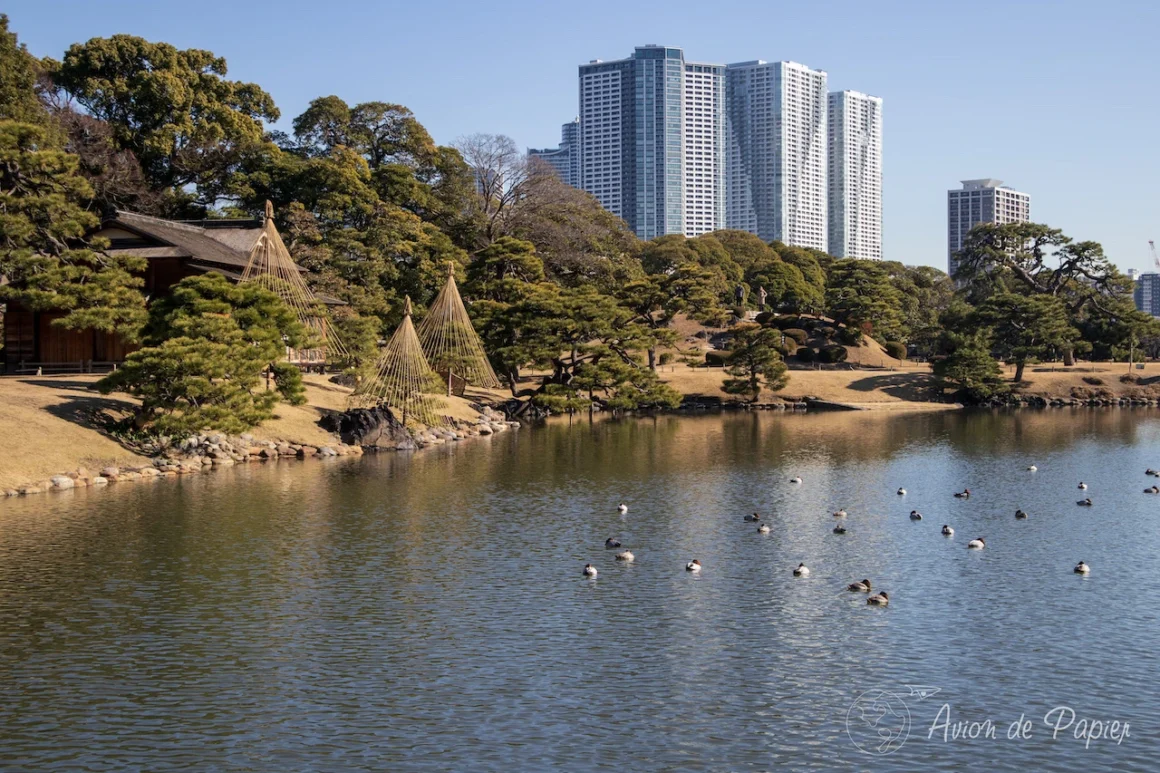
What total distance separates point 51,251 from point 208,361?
1102 cm

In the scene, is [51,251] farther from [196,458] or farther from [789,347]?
[789,347]

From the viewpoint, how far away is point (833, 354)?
85.4 metres

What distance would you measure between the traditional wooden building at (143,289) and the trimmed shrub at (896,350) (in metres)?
58.6

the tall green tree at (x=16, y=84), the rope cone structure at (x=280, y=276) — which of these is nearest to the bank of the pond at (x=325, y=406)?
the rope cone structure at (x=280, y=276)

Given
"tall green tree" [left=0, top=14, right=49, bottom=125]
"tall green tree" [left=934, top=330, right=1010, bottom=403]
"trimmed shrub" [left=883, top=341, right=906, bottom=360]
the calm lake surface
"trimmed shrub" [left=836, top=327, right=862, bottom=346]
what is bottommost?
the calm lake surface

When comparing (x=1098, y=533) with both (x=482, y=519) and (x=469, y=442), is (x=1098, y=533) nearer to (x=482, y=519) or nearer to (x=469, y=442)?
(x=482, y=519)

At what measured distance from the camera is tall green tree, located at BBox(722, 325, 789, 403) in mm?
72125

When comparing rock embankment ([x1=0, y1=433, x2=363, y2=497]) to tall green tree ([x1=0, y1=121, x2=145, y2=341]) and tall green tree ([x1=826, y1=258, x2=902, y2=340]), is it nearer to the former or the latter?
tall green tree ([x1=0, y1=121, x2=145, y2=341])

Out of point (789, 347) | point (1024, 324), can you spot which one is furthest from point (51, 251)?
point (1024, 324)

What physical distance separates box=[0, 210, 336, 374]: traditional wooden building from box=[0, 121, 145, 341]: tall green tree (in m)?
3.40

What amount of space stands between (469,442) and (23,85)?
29697mm

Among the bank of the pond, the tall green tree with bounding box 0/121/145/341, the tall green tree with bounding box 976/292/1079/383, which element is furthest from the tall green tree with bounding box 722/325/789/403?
the tall green tree with bounding box 0/121/145/341

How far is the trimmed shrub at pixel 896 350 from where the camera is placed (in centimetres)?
9206

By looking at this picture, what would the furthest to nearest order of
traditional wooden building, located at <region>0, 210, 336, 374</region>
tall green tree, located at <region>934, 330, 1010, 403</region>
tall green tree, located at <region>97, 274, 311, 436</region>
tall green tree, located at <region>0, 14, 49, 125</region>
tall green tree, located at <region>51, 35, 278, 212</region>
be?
tall green tree, located at <region>934, 330, 1010, 403</region> → tall green tree, located at <region>51, 35, 278, 212</region> → tall green tree, located at <region>0, 14, 49, 125</region> → traditional wooden building, located at <region>0, 210, 336, 374</region> → tall green tree, located at <region>97, 274, 311, 436</region>
